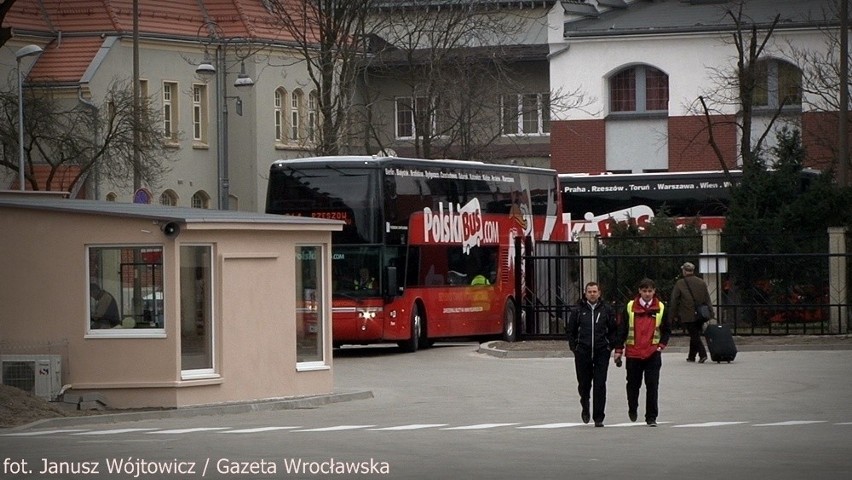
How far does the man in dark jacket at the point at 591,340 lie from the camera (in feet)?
63.5

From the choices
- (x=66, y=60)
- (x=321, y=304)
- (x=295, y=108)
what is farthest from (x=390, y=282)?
(x=295, y=108)

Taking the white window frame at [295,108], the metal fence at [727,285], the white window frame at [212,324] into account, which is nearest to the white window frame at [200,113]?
the white window frame at [295,108]

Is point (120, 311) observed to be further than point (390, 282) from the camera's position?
No

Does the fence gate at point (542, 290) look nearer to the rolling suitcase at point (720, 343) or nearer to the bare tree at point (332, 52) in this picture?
the bare tree at point (332, 52)

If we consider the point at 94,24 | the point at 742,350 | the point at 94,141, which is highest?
the point at 94,24

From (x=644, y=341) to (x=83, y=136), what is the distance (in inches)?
1535

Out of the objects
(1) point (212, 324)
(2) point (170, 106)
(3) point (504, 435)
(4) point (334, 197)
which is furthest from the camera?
(2) point (170, 106)

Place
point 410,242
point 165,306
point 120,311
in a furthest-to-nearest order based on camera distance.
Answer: point 410,242
point 120,311
point 165,306

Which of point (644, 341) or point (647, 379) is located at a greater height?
point (644, 341)

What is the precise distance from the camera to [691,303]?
3025 centimetres

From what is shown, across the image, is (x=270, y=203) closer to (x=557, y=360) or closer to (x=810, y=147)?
(x=557, y=360)

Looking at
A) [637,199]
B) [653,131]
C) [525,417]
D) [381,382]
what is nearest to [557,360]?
[381,382]

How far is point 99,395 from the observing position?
72.8ft

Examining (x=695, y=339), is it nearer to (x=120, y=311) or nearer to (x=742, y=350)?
(x=742, y=350)
